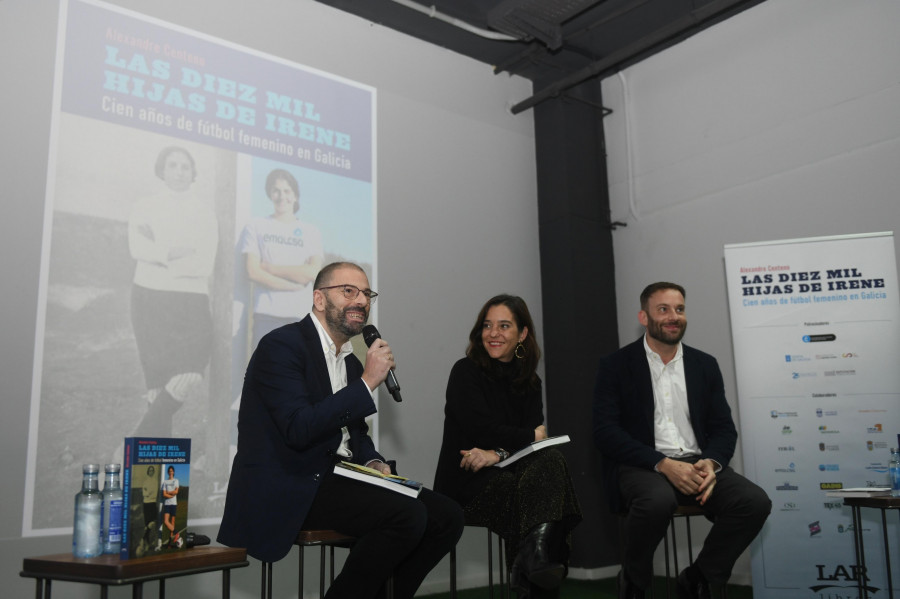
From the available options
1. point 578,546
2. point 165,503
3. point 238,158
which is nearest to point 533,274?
point 578,546

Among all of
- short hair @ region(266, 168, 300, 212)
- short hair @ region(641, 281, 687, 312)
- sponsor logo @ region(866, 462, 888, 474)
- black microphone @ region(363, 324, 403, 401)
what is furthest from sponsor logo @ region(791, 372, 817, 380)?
short hair @ region(266, 168, 300, 212)

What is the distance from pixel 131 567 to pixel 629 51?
12.9 feet

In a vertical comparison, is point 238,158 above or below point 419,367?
above

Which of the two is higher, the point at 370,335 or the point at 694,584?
the point at 370,335

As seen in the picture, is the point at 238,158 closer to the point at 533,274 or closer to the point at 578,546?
the point at 533,274

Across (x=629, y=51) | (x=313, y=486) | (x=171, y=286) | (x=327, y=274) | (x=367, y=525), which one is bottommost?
(x=367, y=525)

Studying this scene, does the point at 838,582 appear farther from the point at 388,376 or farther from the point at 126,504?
the point at 126,504

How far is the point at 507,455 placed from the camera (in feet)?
9.39

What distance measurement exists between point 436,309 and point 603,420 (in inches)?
56.4

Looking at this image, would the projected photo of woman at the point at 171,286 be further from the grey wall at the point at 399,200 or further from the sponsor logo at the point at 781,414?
the sponsor logo at the point at 781,414

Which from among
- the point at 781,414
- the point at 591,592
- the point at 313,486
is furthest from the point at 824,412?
the point at 313,486

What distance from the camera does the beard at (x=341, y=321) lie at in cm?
254

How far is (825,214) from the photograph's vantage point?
13.2 ft

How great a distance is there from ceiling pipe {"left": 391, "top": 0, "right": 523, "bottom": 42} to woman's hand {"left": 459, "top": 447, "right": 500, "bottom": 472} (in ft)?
8.80
